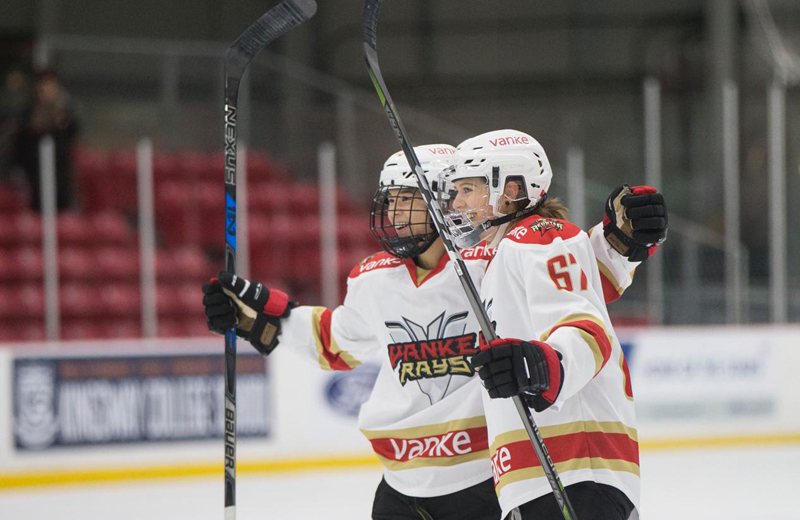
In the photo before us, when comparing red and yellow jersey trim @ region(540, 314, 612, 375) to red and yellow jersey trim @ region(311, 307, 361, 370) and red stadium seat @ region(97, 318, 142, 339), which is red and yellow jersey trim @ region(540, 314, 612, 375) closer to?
red and yellow jersey trim @ region(311, 307, 361, 370)

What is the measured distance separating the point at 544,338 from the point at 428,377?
17.9 inches

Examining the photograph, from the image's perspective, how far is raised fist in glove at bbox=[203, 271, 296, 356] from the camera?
83.7 inches

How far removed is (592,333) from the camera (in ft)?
5.04

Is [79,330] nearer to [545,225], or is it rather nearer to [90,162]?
[90,162]

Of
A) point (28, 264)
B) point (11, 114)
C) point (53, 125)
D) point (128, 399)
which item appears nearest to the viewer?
point (128, 399)

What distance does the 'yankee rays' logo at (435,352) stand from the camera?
1.94 m

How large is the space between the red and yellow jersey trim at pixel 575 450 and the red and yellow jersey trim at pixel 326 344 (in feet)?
2.04

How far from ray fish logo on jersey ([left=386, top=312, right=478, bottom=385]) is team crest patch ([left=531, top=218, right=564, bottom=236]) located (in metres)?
0.35

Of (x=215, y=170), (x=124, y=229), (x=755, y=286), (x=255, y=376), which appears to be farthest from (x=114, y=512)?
(x=755, y=286)

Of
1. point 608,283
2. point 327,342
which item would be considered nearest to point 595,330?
point 608,283

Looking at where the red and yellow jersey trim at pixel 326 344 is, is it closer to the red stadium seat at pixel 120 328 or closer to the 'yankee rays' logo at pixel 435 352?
the 'yankee rays' logo at pixel 435 352

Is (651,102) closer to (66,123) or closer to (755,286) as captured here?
(755,286)

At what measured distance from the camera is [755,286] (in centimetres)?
571

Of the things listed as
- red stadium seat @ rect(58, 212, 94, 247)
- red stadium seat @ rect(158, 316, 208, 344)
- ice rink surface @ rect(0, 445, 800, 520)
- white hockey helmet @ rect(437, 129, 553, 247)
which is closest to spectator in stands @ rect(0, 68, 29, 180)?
red stadium seat @ rect(58, 212, 94, 247)
